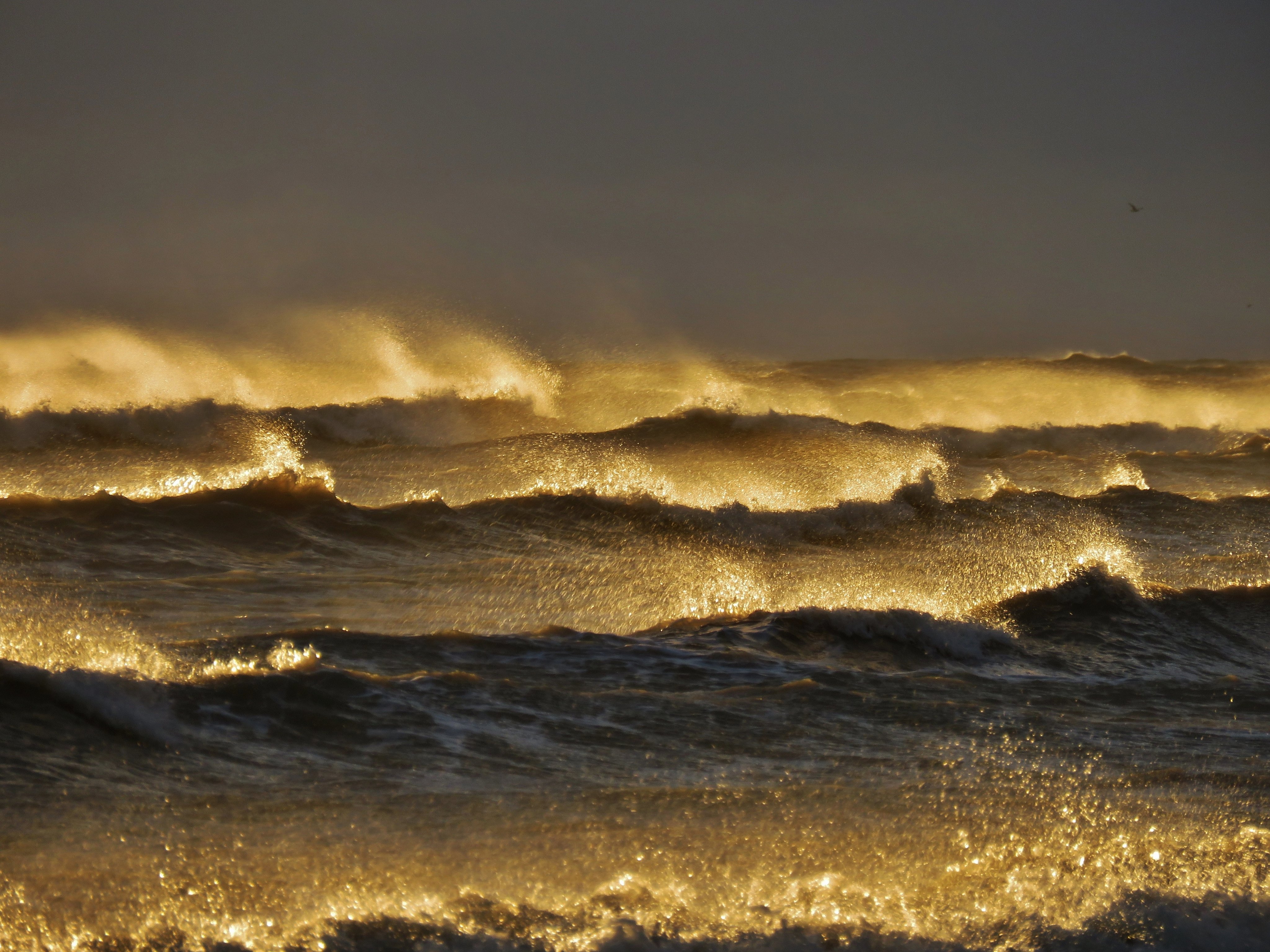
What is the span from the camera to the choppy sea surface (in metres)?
3.70

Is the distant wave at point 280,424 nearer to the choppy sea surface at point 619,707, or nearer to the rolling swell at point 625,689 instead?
the choppy sea surface at point 619,707

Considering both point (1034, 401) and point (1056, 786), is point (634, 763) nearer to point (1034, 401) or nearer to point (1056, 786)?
point (1056, 786)

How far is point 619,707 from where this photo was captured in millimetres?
5719

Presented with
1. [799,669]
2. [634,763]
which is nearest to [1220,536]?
[799,669]

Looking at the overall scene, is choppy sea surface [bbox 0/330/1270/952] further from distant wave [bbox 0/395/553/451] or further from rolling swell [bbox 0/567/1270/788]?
distant wave [bbox 0/395/553/451]

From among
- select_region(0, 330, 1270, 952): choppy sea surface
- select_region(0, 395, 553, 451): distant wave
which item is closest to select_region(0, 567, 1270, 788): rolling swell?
select_region(0, 330, 1270, 952): choppy sea surface

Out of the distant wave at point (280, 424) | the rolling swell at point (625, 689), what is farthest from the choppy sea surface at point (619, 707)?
the distant wave at point (280, 424)

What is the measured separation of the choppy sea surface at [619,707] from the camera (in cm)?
370

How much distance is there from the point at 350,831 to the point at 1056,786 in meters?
2.88

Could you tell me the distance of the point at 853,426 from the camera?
17.5 metres

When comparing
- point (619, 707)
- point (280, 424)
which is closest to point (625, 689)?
point (619, 707)

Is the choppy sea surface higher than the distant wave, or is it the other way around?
the distant wave

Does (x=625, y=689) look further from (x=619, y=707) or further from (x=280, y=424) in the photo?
(x=280, y=424)

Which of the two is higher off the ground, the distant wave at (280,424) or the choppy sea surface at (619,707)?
the distant wave at (280,424)
